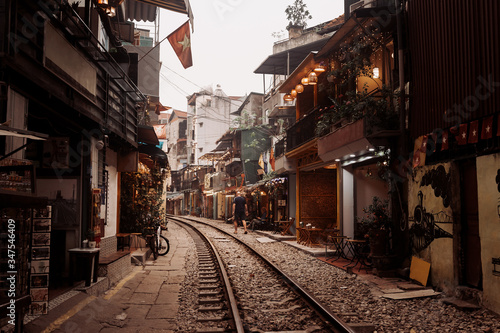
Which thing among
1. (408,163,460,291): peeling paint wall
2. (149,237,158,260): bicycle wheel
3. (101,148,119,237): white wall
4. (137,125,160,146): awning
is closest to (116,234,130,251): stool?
(149,237,158,260): bicycle wheel

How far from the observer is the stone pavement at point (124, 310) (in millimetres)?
6348

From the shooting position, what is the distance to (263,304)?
26.3 ft

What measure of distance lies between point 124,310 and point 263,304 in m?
2.62

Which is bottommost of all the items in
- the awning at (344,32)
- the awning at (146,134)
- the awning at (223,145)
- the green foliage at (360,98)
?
the awning at (146,134)

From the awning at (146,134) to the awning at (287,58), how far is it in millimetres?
13803

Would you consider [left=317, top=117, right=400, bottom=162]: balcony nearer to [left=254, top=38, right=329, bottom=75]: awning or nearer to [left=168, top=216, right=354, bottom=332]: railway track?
[left=168, top=216, right=354, bottom=332]: railway track

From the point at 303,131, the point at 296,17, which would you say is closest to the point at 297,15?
the point at 296,17

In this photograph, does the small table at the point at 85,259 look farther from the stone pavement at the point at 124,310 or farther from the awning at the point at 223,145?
the awning at the point at 223,145

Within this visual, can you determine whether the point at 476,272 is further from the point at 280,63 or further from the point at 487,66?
the point at 280,63

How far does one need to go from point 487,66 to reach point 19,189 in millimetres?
7647

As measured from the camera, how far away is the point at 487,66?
23.8ft

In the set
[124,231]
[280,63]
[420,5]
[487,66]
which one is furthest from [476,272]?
[280,63]

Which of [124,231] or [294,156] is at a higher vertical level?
[294,156]

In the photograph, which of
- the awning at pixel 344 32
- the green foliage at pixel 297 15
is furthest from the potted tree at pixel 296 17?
the awning at pixel 344 32
